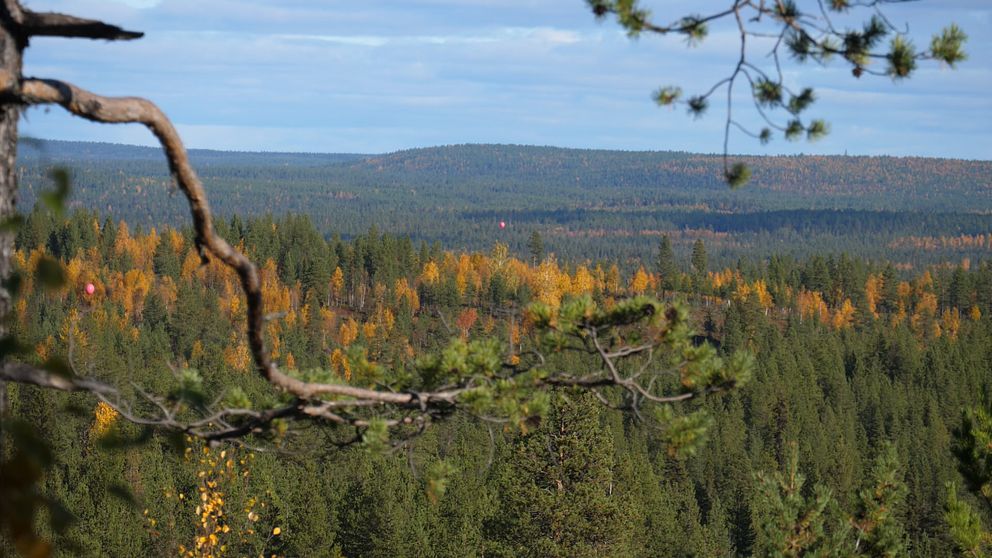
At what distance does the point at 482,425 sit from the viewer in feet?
204

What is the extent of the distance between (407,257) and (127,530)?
109 m

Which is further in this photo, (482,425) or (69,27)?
(482,425)

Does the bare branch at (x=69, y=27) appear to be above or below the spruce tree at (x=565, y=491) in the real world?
above

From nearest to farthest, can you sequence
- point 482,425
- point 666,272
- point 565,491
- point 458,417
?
point 458,417 → point 565,491 → point 482,425 → point 666,272

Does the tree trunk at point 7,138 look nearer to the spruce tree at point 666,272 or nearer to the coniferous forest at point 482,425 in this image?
the coniferous forest at point 482,425

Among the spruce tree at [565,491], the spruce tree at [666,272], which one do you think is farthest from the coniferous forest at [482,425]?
the spruce tree at [666,272]

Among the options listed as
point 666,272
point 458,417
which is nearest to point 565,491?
point 458,417

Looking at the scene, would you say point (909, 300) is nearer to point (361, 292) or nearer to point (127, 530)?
point (361, 292)

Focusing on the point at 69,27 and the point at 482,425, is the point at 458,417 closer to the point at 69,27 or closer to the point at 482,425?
the point at 69,27

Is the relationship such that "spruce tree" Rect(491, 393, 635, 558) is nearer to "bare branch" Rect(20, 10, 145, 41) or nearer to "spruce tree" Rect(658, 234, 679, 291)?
"bare branch" Rect(20, 10, 145, 41)

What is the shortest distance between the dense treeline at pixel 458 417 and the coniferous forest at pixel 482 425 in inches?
5.7

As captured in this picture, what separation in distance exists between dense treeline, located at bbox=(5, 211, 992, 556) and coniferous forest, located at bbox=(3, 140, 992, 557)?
144mm

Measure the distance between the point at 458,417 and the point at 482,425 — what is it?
5430cm

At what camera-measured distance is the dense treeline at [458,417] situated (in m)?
28.0
